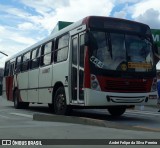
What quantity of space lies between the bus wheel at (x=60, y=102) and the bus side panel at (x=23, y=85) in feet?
17.4

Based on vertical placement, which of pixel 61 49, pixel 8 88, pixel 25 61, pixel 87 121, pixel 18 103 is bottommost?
pixel 87 121

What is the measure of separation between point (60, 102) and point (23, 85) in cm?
652

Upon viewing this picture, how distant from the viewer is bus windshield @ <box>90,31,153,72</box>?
13.6 meters

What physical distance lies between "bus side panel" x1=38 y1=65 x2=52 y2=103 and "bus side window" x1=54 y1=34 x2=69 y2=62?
0.85 m

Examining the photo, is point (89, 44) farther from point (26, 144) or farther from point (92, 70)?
point (26, 144)

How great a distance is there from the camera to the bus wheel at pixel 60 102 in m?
15.1

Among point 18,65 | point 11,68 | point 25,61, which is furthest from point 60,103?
point 11,68

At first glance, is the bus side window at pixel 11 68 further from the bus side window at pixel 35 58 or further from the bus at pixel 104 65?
the bus at pixel 104 65

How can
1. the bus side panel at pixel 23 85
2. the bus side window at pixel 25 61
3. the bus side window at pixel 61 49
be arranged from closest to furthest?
the bus side window at pixel 61 49 < the bus side panel at pixel 23 85 < the bus side window at pixel 25 61

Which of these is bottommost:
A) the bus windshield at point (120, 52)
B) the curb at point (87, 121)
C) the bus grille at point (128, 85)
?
the curb at point (87, 121)

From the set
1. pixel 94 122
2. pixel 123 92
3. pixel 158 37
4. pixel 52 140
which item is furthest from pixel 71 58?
pixel 158 37

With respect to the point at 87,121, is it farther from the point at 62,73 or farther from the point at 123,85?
the point at 62,73

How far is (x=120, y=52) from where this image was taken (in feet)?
45.5

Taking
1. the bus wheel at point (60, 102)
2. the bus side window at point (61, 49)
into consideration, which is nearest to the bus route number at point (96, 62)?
the bus side window at point (61, 49)
